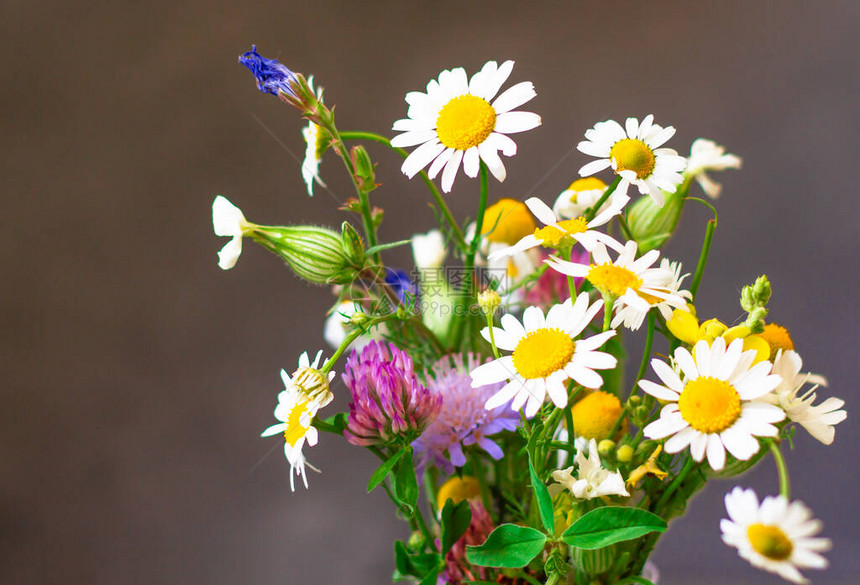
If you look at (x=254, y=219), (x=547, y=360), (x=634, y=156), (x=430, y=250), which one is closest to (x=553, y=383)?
(x=547, y=360)

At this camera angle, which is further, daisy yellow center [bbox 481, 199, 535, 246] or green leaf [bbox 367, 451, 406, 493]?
daisy yellow center [bbox 481, 199, 535, 246]

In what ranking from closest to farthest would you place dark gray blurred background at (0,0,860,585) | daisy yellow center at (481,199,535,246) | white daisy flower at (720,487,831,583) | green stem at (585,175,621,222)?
white daisy flower at (720,487,831,583) → green stem at (585,175,621,222) → daisy yellow center at (481,199,535,246) → dark gray blurred background at (0,0,860,585)

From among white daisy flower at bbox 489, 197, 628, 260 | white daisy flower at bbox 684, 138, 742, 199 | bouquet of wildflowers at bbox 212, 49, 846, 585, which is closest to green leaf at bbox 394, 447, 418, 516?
bouquet of wildflowers at bbox 212, 49, 846, 585

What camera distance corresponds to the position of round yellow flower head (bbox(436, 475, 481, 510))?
1.28ft

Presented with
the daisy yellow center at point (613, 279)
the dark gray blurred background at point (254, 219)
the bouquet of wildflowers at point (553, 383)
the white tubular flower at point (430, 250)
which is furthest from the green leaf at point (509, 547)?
the dark gray blurred background at point (254, 219)

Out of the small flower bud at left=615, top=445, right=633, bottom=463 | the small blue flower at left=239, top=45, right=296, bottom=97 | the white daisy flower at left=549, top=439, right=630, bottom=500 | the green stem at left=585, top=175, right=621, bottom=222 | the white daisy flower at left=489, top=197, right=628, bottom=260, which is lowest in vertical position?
the white daisy flower at left=549, top=439, right=630, bottom=500

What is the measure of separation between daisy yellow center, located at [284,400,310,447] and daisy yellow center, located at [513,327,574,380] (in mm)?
97

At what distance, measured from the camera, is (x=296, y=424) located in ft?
1.02

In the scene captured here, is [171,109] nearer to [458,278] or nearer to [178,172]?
[178,172]

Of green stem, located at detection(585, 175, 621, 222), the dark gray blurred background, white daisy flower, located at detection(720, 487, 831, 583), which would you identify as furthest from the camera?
the dark gray blurred background

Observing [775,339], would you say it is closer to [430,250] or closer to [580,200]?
[580,200]

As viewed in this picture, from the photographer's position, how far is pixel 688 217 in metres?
0.94

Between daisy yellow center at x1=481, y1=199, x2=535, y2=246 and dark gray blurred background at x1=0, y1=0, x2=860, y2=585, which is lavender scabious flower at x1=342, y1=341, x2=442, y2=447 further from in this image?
dark gray blurred background at x1=0, y1=0, x2=860, y2=585

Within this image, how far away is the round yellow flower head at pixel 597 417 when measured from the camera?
0.35 m
